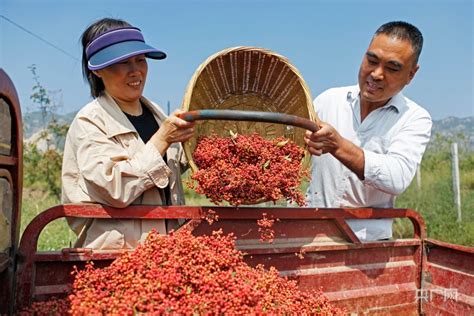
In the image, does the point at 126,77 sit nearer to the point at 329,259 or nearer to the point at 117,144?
the point at 117,144

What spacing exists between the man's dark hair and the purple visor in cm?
149

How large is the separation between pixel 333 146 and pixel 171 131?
0.87 metres

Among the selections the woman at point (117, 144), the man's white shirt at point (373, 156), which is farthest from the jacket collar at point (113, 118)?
the man's white shirt at point (373, 156)

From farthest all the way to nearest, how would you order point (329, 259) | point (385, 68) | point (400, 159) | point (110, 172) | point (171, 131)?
1. point (385, 68)
2. point (400, 159)
3. point (329, 259)
4. point (171, 131)
5. point (110, 172)

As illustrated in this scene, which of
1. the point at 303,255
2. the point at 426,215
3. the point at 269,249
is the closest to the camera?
the point at 269,249

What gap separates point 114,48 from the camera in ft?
7.96

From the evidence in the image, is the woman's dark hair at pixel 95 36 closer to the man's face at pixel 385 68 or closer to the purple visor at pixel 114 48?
the purple visor at pixel 114 48

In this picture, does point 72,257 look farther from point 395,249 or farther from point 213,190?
point 395,249

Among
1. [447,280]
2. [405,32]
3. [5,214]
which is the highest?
[405,32]

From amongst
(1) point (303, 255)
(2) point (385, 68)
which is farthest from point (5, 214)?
(2) point (385, 68)

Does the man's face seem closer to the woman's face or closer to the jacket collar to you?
the woman's face

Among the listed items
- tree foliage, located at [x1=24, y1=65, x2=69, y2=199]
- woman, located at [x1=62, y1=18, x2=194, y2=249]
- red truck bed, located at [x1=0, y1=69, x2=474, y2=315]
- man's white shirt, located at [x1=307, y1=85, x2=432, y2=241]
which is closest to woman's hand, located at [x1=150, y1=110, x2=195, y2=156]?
woman, located at [x1=62, y1=18, x2=194, y2=249]

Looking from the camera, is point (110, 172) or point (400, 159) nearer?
point (110, 172)

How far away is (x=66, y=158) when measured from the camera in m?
2.49
